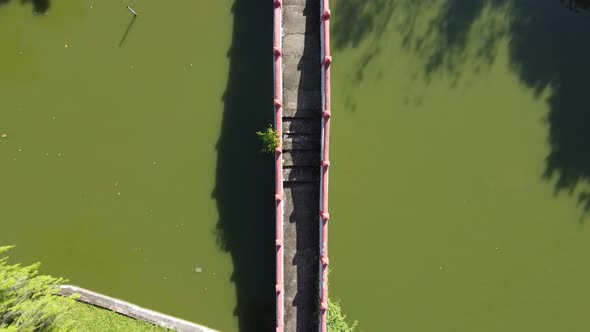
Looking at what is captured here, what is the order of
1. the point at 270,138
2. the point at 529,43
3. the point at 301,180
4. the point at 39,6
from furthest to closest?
1. the point at 529,43
2. the point at 39,6
3. the point at 301,180
4. the point at 270,138

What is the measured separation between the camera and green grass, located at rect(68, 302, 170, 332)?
13.4 meters

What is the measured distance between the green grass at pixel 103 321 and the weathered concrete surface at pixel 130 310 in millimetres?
106

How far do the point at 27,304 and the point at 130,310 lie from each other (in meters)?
3.31

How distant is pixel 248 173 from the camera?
14016mm

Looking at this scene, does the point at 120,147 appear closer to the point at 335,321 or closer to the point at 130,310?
the point at 130,310

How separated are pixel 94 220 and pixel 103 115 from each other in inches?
111

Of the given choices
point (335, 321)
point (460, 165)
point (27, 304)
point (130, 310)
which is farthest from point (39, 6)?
point (460, 165)

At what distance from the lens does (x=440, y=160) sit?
1416cm

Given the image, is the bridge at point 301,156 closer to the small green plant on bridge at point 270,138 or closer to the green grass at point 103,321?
the small green plant on bridge at point 270,138

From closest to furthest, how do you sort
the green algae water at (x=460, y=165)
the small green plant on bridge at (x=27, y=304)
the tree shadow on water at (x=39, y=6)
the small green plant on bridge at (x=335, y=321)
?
the small green plant on bridge at (x=27, y=304), the small green plant on bridge at (x=335, y=321), the green algae water at (x=460, y=165), the tree shadow on water at (x=39, y=6)

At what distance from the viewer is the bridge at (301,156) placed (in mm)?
13188

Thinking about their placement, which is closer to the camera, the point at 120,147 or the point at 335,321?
the point at 335,321

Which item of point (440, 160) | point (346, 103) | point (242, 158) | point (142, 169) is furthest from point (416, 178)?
point (142, 169)

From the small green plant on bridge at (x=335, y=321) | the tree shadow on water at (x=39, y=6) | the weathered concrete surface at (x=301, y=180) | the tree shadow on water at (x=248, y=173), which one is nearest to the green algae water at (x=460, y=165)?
the small green plant on bridge at (x=335, y=321)
